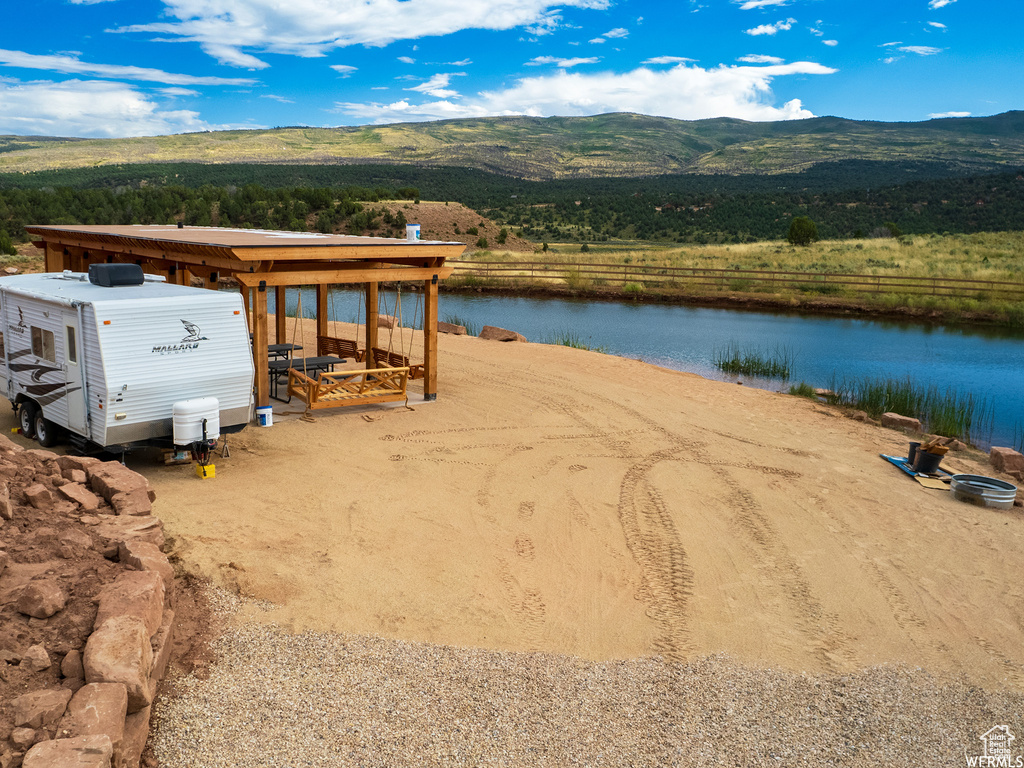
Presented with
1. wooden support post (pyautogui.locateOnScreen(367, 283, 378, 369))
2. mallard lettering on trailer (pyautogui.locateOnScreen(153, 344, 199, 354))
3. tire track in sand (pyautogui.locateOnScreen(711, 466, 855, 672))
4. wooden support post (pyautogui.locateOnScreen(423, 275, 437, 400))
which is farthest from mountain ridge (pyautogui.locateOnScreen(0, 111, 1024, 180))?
tire track in sand (pyautogui.locateOnScreen(711, 466, 855, 672))

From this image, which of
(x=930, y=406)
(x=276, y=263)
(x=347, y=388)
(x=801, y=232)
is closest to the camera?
(x=276, y=263)

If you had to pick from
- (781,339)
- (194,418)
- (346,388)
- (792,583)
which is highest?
(194,418)

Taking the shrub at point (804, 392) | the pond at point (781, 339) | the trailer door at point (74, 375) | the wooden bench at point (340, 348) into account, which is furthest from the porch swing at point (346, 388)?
the shrub at point (804, 392)

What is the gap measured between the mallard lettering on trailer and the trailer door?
766 millimetres

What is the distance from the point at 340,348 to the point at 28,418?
5.81 m

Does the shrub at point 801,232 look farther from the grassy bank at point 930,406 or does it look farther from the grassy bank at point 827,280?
the grassy bank at point 930,406

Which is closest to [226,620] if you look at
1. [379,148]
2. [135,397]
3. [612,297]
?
[135,397]

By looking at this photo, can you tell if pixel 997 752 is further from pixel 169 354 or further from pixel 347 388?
pixel 347 388

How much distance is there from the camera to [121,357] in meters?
8.27

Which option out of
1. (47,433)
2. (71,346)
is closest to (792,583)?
(71,346)

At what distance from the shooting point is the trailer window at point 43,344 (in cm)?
895

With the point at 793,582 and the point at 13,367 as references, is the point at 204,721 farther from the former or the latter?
the point at 13,367

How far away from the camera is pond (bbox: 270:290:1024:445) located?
18.5 metres

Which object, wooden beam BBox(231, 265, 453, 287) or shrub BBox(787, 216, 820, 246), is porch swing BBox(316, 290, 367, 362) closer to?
wooden beam BBox(231, 265, 453, 287)
